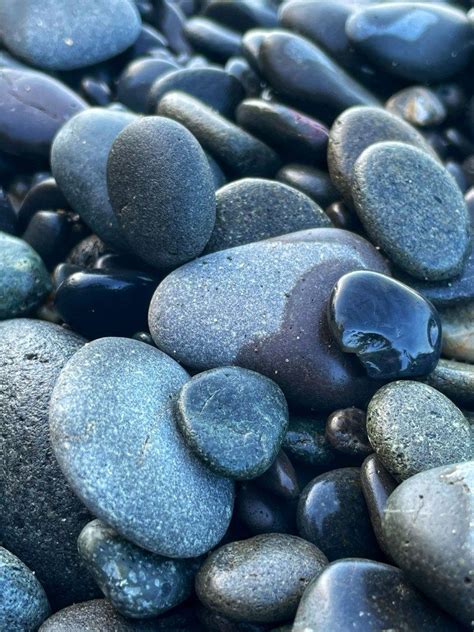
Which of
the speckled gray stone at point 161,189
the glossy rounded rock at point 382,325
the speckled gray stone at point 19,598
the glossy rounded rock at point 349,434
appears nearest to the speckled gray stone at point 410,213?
the glossy rounded rock at point 382,325

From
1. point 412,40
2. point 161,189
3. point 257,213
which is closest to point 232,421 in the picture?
point 161,189

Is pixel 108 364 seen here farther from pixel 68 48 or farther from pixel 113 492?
pixel 68 48

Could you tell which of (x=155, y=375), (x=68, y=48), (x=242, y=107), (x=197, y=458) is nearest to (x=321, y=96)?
(x=242, y=107)

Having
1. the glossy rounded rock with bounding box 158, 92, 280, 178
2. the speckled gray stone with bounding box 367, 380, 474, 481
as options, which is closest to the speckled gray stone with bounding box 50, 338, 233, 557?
the speckled gray stone with bounding box 367, 380, 474, 481

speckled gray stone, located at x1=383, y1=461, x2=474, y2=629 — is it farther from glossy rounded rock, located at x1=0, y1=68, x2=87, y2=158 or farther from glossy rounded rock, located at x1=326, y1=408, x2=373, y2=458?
glossy rounded rock, located at x1=0, y1=68, x2=87, y2=158

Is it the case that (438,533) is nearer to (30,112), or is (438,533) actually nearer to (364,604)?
(364,604)

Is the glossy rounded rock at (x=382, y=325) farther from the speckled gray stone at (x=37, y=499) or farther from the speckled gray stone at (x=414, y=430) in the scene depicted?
the speckled gray stone at (x=37, y=499)

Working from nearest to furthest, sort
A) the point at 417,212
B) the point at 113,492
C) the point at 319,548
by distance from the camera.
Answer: the point at 113,492 → the point at 319,548 → the point at 417,212
